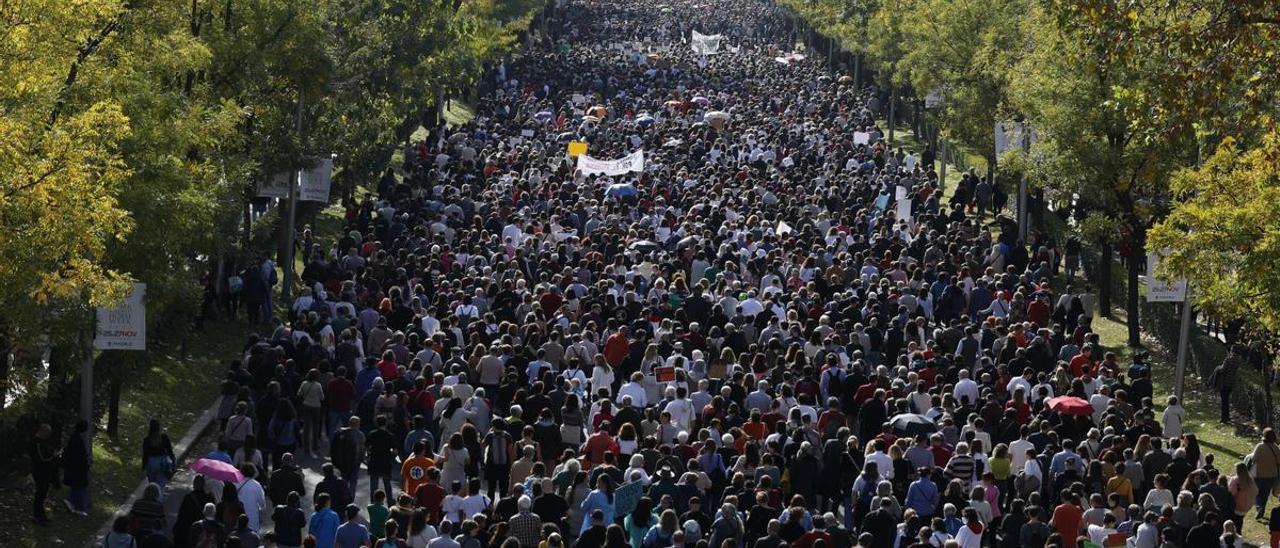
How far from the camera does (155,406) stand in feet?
88.7

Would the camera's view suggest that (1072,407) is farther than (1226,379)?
No

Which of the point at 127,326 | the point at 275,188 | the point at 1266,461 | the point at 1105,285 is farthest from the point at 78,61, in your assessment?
the point at 1105,285

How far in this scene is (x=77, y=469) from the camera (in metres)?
21.4

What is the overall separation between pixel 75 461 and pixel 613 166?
2523 centimetres

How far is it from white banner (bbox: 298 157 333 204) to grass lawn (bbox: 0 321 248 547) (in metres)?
3.26

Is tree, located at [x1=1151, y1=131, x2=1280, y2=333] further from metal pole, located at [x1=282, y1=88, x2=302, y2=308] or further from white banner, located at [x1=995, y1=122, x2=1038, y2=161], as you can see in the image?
metal pole, located at [x1=282, y1=88, x2=302, y2=308]

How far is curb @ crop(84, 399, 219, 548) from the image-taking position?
21.4 meters

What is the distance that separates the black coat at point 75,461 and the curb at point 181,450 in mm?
580

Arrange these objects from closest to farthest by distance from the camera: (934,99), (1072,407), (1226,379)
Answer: (1072,407) < (1226,379) < (934,99)

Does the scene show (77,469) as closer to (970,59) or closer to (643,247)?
(643,247)

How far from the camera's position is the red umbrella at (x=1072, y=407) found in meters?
23.4

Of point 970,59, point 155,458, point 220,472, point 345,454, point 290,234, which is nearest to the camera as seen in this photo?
point 220,472

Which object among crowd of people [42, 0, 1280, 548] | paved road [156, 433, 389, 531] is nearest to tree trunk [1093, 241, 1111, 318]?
crowd of people [42, 0, 1280, 548]

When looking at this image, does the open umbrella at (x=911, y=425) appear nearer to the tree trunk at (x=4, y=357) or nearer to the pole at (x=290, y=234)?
the tree trunk at (x=4, y=357)
